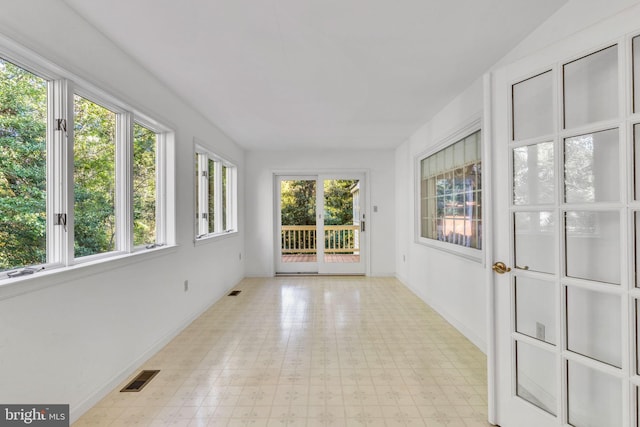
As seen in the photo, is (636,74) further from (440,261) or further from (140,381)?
(140,381)

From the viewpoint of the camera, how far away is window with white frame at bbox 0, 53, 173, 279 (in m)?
1.61

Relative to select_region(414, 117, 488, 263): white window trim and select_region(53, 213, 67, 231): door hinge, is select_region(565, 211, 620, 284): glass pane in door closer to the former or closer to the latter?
select_region(414, 117, 488, 263): white window trim

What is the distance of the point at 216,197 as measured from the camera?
485cm

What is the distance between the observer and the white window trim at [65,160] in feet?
5.52

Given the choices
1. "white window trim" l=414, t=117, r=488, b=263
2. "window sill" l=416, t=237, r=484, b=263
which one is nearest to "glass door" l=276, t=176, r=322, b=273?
"white window trim" l=414, t=117, r=488, b=263

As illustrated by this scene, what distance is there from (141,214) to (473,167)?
3.11 meters

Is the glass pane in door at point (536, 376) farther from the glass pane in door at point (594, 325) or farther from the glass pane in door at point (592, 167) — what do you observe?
the glass pane in door at point (592, 167)

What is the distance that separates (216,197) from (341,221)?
242 centimetres

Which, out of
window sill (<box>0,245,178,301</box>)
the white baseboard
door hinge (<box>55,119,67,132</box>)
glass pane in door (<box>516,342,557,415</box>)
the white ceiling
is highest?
the white ceiling

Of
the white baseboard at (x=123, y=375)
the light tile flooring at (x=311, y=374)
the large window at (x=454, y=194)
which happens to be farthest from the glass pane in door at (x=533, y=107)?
the white baseboard at (x=123, y=375)

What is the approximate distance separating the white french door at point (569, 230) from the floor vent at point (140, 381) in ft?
7.52

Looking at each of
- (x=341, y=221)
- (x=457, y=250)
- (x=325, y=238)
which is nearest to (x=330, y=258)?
(x=325, y=238)

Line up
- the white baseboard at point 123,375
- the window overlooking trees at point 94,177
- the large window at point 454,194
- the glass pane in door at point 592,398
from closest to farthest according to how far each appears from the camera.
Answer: the glass pane in door at point 592,398 → the white baseboard at point 123,375 → the window overlooking trees at point 94,177 → the large window at point 454,194

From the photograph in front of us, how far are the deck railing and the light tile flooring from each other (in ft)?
7.35
